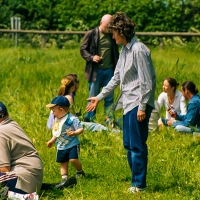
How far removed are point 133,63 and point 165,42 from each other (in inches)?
446

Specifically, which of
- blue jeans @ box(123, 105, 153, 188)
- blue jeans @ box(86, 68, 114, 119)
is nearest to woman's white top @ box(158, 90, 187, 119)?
blue jeans @ box(86, 68, 114, 119)

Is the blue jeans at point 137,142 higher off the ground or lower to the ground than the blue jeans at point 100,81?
higher

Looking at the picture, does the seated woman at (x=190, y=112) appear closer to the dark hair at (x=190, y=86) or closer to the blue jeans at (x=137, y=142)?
the dark hair at (x=190, y=86)

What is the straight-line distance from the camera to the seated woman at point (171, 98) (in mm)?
11484

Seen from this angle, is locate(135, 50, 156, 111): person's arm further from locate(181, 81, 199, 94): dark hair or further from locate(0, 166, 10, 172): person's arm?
locate(181, 81, 199, 94): dark hair

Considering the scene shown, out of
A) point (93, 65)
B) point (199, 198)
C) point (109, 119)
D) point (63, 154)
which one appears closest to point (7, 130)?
point (63, 154)

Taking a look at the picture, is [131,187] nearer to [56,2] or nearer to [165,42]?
[165,42]

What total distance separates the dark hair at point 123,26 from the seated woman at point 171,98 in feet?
13.0

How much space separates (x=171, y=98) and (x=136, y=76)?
168 inches

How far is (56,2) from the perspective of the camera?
1231 inches

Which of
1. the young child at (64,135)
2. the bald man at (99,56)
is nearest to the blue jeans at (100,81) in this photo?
the bald man at (99,56)

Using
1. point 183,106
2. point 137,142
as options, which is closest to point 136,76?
point 137,142

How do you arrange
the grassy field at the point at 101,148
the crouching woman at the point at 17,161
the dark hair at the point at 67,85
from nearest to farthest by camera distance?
the crouching woman at the point at 17,161 → the grassy field at the point at 101,148 → the dark hair at the point at 67,85

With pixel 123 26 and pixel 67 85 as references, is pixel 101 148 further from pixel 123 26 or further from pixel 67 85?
pixel 123 26
